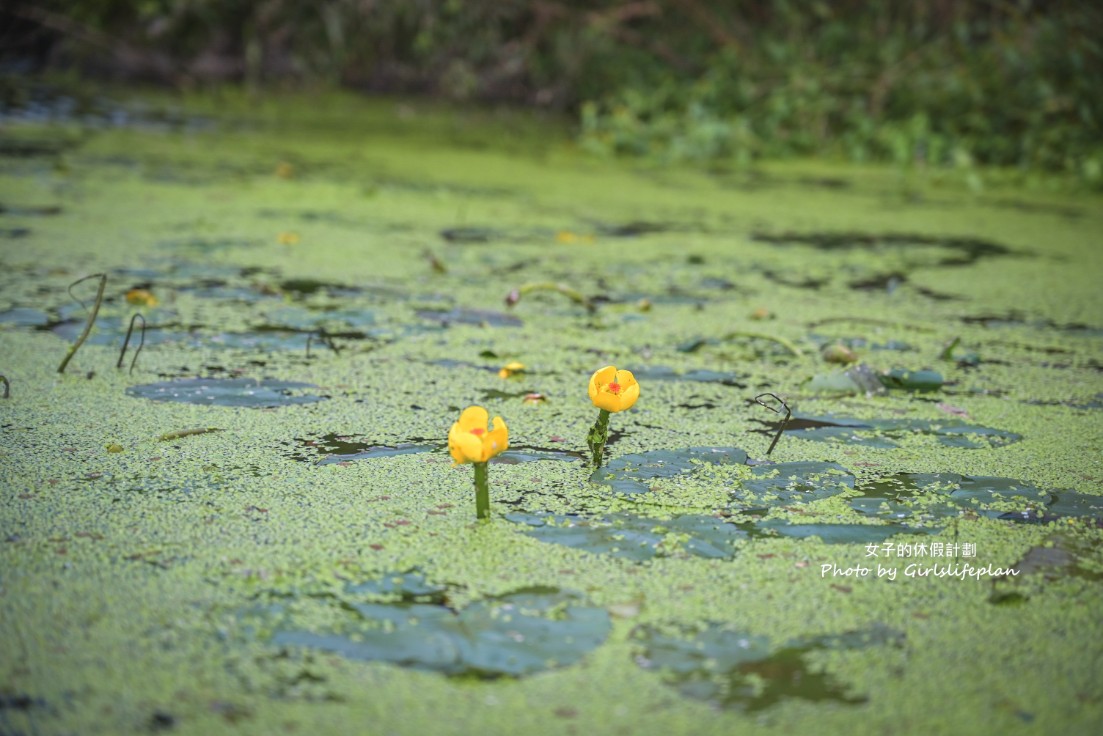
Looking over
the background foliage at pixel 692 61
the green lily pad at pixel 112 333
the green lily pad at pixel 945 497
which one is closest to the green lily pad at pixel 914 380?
the green lily pad at pixel 945 497

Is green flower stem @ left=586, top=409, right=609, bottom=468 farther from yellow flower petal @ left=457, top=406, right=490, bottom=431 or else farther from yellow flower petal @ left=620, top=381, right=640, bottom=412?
yellow flower petal @ left=457, top=406, right=490, bottom=431

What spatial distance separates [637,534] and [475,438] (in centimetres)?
21

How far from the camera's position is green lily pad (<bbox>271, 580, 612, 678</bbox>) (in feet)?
2.96

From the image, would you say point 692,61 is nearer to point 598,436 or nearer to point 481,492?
point 598,436

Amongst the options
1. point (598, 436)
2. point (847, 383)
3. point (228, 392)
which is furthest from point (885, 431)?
point (228, 392)

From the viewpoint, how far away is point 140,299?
78.9 inches

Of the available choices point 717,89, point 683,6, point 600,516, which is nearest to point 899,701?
point 600,516

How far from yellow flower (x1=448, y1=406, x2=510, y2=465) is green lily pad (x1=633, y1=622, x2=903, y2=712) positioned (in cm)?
23

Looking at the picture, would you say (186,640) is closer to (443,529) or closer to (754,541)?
(443,529)

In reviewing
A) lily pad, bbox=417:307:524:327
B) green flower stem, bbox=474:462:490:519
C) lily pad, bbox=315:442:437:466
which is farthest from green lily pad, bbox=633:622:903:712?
lily pad, bbox=417:307:524:327

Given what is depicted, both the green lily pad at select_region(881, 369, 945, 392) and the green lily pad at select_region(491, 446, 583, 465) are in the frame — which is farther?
the green lily pad at select_region(881, 369, 945, 392)

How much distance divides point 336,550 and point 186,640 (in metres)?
0.20

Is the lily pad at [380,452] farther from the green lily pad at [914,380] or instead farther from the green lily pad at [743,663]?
the green lily pad at [914,380]

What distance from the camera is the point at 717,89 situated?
5.07 m
